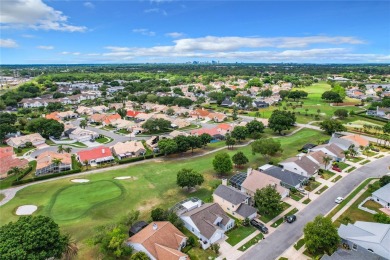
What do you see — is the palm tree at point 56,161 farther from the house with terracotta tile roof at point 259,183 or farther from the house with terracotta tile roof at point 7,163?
the house with terracotta tile roof at point 259,183

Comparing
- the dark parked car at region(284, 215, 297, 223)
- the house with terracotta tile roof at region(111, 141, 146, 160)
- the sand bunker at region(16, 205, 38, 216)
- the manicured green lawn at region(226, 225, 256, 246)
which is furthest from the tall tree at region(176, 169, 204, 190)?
the house with terracotta tile roof at region(111, 141, 146, 160)

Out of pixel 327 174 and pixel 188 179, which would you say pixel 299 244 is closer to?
pixel 188 179

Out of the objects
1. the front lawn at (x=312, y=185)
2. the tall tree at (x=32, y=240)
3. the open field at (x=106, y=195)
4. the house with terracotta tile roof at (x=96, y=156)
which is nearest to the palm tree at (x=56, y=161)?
the house with terracotta tile roof at (x=96, y=156)

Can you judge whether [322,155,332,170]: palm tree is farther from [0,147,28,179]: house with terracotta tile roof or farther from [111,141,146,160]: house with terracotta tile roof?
[0,147,28,179]: house with terracotta tile roof

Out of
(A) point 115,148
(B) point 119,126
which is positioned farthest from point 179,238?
(B) point 119,126

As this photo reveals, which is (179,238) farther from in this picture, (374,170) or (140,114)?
(140,114)
